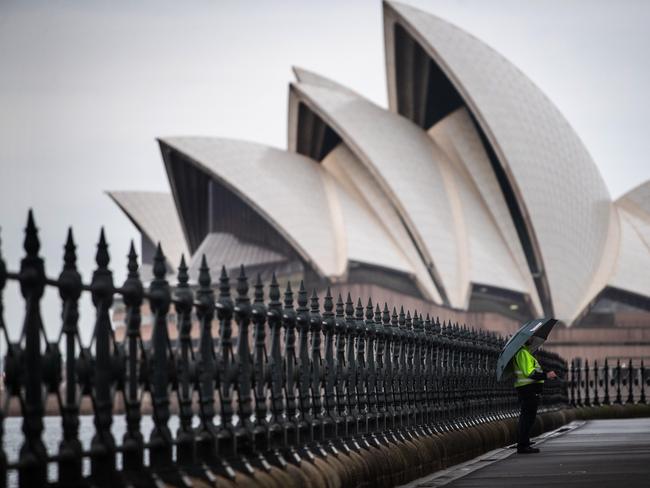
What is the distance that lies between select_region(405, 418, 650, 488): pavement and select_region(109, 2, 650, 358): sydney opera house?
1920 inches

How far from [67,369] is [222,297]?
6.19 feet

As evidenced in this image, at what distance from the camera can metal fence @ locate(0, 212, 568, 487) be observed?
4648 millimetres

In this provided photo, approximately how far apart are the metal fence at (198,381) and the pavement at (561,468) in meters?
0.63

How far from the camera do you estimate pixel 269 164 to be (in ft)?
220

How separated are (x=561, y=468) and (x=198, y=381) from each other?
201 inches

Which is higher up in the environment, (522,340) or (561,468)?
(522,340)

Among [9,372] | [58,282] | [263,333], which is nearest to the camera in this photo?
[9,372]

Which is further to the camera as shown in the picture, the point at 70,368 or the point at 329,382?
the point at 329,382

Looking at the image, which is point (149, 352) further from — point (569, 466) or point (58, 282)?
point (569, 466)

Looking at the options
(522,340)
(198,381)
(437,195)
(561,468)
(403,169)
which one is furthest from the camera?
(437,195)

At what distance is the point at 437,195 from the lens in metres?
66.0

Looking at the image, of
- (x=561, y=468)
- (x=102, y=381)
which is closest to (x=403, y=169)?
(x=561, y=468)

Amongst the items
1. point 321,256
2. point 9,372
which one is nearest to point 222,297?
point 9,372

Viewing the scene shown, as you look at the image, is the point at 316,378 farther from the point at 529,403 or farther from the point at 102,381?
the point at 529,403
